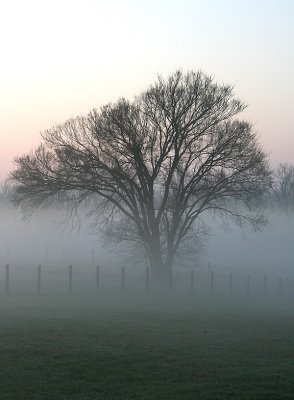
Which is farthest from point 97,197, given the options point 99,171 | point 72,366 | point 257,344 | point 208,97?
point 72,366

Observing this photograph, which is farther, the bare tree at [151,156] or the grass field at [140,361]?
the bare tree at [151,156]

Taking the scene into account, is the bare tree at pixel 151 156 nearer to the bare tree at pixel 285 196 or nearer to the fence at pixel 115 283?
the fence at pixel 115 283

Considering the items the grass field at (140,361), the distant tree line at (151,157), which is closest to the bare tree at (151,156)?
the distant tree line at (151,157)

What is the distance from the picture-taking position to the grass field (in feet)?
31.5

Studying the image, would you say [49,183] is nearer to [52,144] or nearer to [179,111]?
[52,144]

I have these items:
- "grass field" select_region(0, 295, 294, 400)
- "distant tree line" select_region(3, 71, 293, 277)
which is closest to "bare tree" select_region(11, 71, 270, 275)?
"distant tree line" select_region(3, 71, 293, 277)

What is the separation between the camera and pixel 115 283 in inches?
1757

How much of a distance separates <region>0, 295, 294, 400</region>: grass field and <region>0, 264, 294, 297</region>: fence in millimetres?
19363

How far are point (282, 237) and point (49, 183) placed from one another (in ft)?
260

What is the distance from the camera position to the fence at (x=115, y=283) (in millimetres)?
38875

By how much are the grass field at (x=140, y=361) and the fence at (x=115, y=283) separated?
19363 millimetres

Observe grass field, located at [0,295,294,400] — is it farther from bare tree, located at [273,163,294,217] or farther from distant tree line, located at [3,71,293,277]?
bare tree, located at [273,163,294,217]

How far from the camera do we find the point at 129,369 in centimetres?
1098

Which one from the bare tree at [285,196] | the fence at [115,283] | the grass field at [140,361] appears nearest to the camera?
the grass field at [140,361]
